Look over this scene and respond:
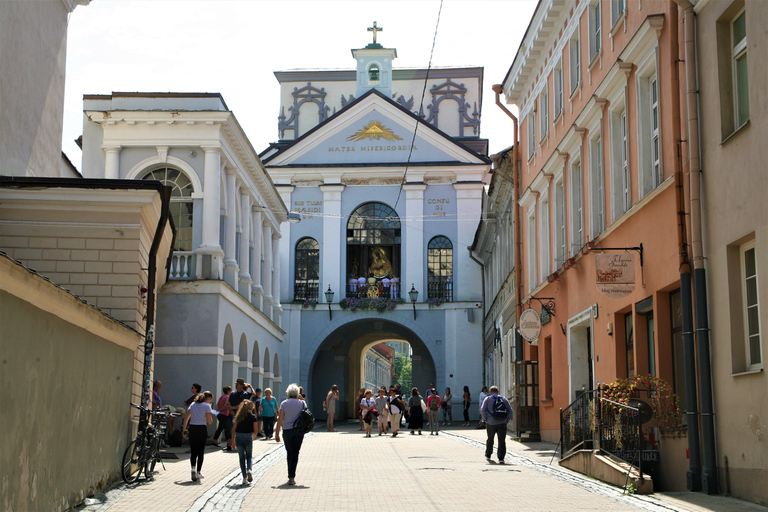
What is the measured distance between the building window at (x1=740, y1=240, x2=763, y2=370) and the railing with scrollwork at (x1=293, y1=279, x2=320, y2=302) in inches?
1288

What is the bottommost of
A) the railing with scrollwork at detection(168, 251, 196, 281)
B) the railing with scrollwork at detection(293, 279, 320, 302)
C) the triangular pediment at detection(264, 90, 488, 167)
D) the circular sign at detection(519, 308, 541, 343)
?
the circular sign at detection(519, 308, 541, 343)

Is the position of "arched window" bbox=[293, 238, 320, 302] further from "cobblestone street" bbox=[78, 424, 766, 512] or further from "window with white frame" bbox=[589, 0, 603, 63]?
"window with white frame" bbox=[589, 0, 603, 63]

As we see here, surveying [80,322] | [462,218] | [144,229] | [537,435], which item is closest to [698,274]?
[80,322]

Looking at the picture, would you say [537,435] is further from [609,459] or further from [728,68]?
[728,68]

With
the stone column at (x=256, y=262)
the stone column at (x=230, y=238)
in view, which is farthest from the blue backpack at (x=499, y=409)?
the stone column at (x=256, y=262)

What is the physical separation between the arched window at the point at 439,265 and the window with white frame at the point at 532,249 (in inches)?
710

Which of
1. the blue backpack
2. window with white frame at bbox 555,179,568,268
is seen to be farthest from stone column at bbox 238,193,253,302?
the blue backpack

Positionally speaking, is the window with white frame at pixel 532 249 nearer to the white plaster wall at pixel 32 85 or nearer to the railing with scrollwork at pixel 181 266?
the railing with scrollwork at pixel 181 266

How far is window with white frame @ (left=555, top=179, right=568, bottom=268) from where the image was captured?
2100cm

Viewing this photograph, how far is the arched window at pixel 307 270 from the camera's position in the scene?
141ft

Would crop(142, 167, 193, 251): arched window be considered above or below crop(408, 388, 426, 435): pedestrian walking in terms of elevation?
above

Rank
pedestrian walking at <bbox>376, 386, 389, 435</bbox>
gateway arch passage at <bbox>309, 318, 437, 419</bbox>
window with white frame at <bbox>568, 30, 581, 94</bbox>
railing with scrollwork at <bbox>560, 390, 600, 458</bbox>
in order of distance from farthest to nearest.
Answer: gateway arch passage at <bbox>309, 318, 437, 419</bbox>, pedestrian walking at <bbox>376, 386, 389, 435</bbox>, window with white frame at <bbox>568, 30, 581, 94</bbox>, railing with scrollwork at <bbox>560, 390, 600, 458</bbox>

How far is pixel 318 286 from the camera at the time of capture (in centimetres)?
4309

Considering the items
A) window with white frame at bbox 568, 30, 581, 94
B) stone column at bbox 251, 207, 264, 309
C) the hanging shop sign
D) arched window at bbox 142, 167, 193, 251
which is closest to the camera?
the hanging shop sign
